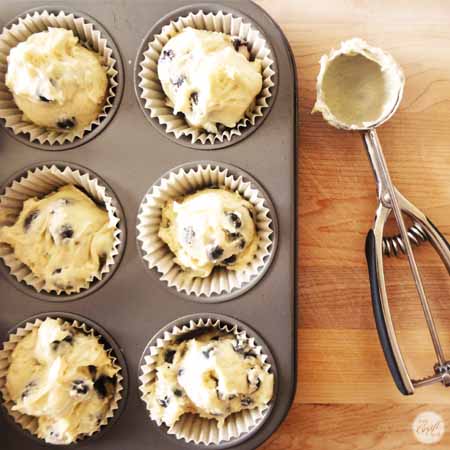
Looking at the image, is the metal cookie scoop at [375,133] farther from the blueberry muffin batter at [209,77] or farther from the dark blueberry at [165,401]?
the dark blueberry at [165,401]

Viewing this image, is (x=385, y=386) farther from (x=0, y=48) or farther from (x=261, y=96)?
(x=0, y=48)

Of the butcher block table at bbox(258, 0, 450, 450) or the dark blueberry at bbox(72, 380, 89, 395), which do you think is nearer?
the dark blueberry at bbox(72, 380, 89, 395)

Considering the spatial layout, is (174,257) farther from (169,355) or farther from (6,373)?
(6,373)

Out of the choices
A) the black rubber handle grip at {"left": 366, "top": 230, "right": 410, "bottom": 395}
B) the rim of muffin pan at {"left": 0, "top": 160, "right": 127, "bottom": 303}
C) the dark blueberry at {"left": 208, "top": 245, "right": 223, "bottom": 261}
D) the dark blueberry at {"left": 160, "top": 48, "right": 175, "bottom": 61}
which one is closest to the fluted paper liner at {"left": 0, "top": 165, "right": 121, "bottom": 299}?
the rim of muffin pan at {"left": 0, "top": 160, "right": 127, "bottom": 303}

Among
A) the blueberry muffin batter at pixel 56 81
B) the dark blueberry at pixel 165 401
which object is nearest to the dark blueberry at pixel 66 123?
the blueberry muffin batter at pixel 56 81

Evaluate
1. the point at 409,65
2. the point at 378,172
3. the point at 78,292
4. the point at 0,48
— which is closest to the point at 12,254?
the point at 78,292

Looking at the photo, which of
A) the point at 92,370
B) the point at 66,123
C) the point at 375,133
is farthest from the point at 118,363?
the point at 375,133

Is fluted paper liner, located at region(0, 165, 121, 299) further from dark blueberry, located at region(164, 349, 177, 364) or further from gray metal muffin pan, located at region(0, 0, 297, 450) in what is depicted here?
dark blueberry, located at region(164, 349, 177, 364)
